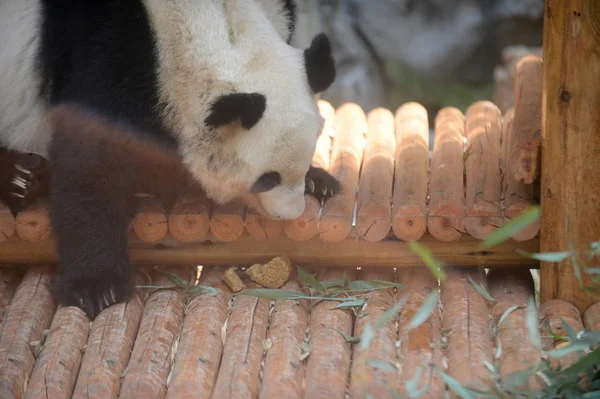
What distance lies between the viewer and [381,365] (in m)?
3.10

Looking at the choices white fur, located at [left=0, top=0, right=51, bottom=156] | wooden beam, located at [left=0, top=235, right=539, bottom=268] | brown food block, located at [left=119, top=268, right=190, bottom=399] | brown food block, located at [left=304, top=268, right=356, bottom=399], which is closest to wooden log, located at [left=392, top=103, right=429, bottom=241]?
wooden beam, located at [left=0, top=235, right=539, bottom=268]

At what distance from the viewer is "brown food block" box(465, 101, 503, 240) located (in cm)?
376

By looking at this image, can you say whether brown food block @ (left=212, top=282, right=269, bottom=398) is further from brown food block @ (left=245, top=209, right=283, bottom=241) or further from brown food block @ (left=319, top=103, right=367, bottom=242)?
brown food block @ (left=319, top=103, right=367, bottom=242)

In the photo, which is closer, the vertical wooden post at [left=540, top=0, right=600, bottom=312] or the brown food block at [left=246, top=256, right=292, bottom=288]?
the vertical wooden post at [left=540, top=0, right=600, bottom=312]

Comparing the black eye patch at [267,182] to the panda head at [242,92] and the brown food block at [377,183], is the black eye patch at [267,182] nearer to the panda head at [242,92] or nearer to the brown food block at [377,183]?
the panda head at [242,92]

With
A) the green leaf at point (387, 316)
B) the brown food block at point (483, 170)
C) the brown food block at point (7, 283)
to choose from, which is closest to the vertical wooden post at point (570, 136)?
the brown food block at point (483, 170)

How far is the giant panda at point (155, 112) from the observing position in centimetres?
367

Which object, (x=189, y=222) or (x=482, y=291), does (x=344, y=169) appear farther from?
(x=482, y=291)

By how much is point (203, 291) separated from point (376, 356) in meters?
0.91

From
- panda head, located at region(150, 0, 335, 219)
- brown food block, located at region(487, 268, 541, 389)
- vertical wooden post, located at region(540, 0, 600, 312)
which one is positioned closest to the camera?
brown food block, located at region(487, 268, 541, 389)

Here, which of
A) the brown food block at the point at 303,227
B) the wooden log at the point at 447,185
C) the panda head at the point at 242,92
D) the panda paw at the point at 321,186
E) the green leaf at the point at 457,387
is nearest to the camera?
the green leaf at the point at 457,387

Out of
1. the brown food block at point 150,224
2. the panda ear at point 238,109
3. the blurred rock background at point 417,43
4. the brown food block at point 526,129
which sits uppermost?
the blurred rock background at point 417,43

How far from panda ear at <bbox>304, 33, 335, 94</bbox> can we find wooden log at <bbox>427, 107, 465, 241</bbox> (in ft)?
2.43

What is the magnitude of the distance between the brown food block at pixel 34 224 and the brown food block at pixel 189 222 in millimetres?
556
